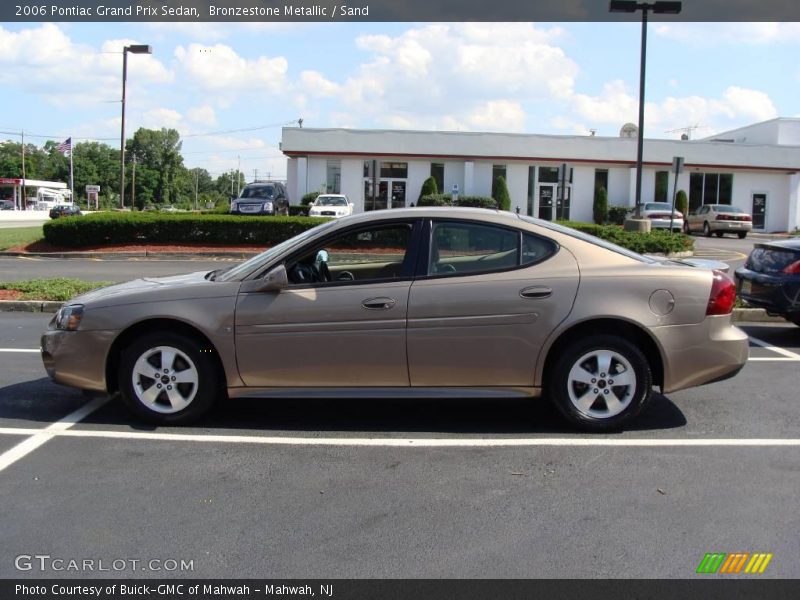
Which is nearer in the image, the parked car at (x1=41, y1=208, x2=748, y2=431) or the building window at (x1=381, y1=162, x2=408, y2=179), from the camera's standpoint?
the parked car at (x1=41, y1=208, x2=748, y2=431)

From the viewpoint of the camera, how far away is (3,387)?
6.43 metres

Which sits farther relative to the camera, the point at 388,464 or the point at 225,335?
the point at 225,335

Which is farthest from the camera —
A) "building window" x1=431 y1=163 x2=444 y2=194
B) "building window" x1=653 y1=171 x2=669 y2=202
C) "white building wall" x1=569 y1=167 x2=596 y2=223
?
"building window" x1=653 y1=171 x2=669 y2=202

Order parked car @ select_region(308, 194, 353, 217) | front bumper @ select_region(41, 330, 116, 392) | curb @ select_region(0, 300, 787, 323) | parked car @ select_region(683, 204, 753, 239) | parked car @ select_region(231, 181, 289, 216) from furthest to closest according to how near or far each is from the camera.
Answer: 1. parked car @ select_region(683, 204, 753, 239)
2. parked car @ select_region(308, 194, 353, 217)
3. parked car @ select_region(231, 181, 289, 216)
4. curb @ select_region(0, 300, 787, 323)
5. front bumper @ select_region(41, 330, 116, 392)

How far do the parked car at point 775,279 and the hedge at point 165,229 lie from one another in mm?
15143

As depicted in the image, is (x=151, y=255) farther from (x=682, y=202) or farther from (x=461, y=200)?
(x=682, y=202)

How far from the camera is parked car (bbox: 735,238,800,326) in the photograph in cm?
855

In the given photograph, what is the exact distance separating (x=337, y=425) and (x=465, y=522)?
1874mm

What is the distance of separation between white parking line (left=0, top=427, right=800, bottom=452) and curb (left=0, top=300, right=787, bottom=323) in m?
5.79

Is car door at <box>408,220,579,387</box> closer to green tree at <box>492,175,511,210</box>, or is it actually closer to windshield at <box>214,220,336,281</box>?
windshield at <box>214,220,336,281</box>

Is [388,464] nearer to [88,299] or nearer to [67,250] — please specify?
[88,299]

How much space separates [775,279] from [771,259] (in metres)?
0.39
